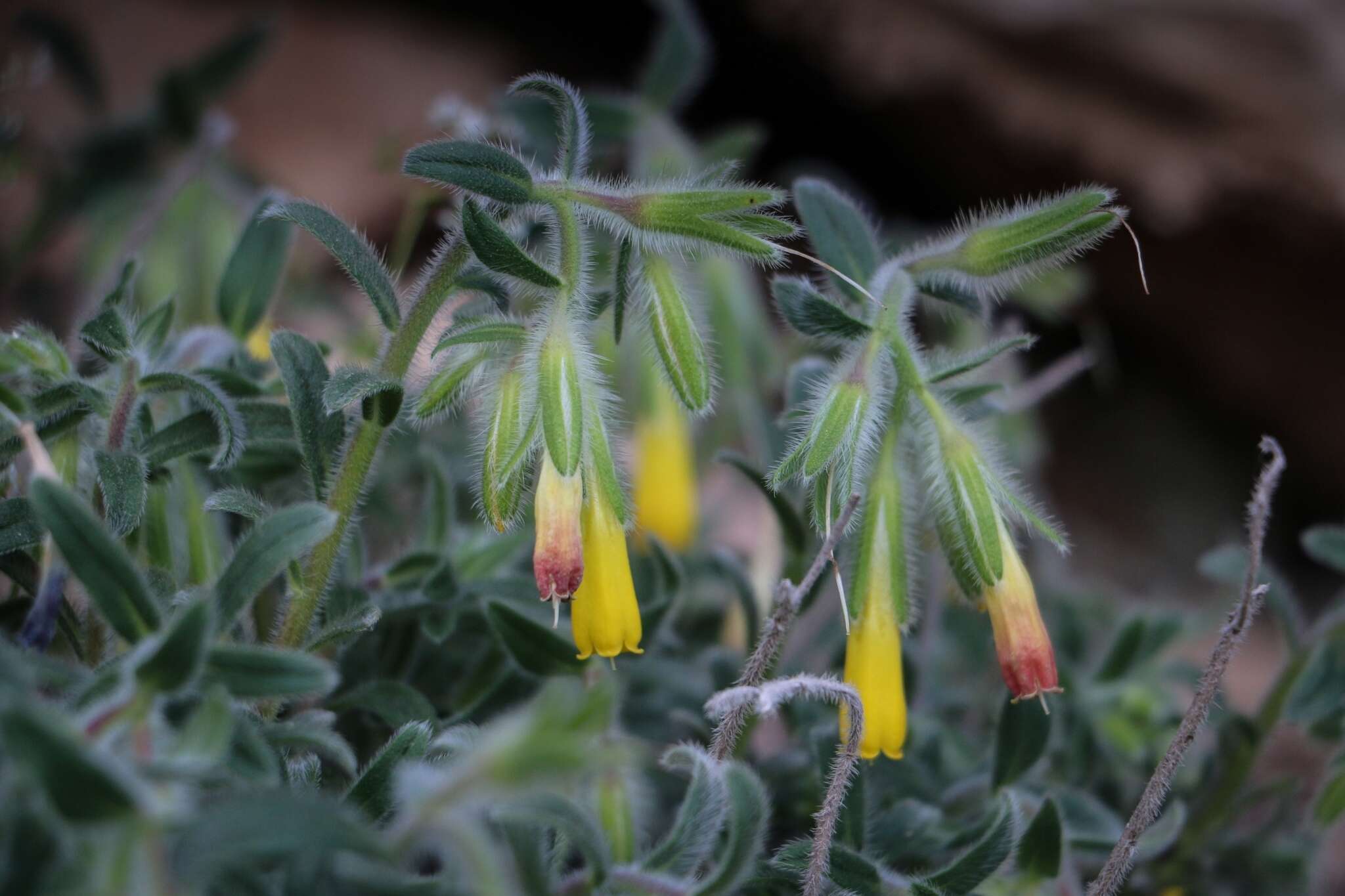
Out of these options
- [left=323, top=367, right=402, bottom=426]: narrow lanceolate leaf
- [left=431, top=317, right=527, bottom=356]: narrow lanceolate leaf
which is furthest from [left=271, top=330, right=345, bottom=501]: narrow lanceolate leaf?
[left=431, top=317, right=527, bottom=356]: narrow lanceolate leaf

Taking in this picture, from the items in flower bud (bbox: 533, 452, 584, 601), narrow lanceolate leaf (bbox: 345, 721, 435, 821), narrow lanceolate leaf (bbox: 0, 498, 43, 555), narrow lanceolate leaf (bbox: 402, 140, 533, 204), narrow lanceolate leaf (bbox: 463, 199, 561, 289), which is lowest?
narrow lanceolate leaf (bbox: 345, 721, 435, 821)

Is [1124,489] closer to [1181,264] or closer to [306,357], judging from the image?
[1181,264]

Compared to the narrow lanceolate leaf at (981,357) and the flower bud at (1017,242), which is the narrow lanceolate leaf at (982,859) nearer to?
the narrow lanceolate leaf at (981,357)

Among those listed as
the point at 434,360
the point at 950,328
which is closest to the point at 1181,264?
the point at 950,328

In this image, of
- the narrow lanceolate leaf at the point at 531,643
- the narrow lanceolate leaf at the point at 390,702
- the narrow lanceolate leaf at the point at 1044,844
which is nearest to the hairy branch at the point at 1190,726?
the narrow lanceolate leaf at the point at 1044,844

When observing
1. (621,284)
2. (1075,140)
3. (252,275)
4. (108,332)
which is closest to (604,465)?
(621,284)

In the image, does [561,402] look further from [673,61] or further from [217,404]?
[673,61]

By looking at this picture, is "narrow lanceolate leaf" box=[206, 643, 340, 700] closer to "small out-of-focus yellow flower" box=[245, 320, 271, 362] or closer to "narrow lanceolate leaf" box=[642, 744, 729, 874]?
"narrow lanceolate leaf" box=[642, 744, 729, 874]
